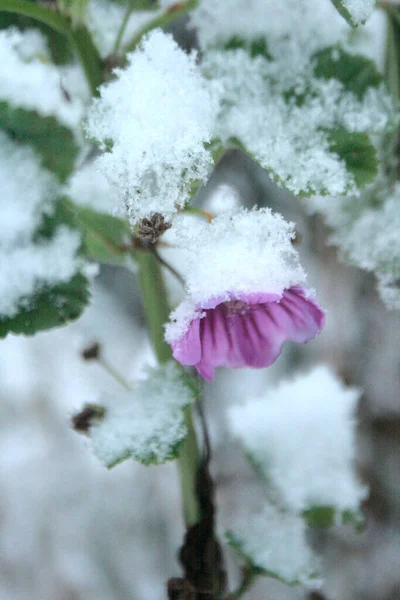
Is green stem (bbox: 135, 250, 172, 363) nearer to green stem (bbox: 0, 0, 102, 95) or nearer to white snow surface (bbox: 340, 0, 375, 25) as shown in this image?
green stem (bbox: 0, 0, 102, 95)

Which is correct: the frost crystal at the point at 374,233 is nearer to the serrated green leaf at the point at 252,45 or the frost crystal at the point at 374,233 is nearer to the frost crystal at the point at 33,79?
the serrated green leaf at the point at 252,45

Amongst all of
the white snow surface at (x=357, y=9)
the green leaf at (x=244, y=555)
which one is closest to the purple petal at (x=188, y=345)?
the white snow surface at (x=357, y=9)

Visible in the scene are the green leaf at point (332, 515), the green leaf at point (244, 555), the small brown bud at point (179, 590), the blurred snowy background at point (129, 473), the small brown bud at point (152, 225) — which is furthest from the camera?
the blurred snowy background at point (129, 473)

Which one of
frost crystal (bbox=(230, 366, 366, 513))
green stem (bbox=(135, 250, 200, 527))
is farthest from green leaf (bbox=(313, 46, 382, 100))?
frost crystal (bbox=(230, 366, 366, 513))

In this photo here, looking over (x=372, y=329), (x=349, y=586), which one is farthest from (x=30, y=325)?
(x=349, y=586)

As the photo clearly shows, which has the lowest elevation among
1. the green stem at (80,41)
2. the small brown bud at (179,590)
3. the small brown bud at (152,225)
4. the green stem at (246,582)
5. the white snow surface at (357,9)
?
the small brown bud at (179,590)

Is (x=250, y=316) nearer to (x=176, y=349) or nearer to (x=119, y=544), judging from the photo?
(x=176, y=349)

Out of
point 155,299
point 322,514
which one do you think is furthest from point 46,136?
point 322,514

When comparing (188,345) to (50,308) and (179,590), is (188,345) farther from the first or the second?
(179,590)

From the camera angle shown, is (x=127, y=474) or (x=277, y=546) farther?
(x=127, y=474)
